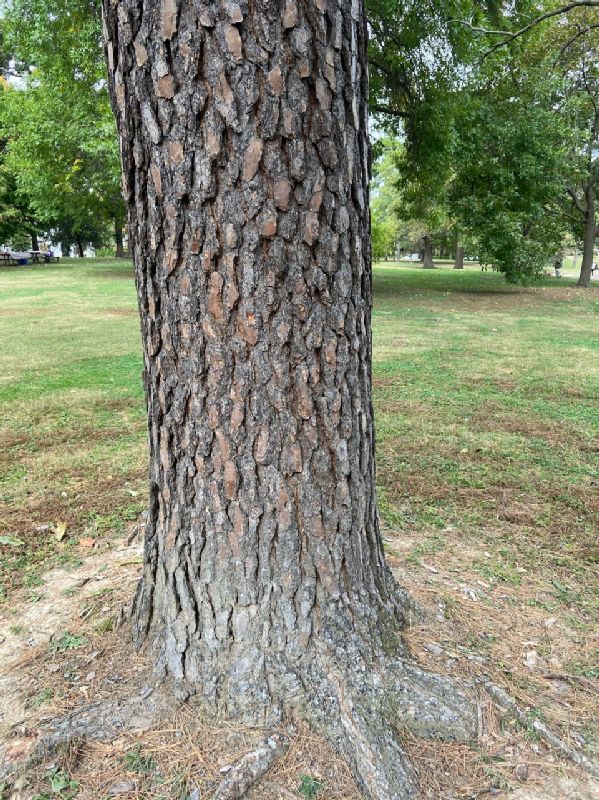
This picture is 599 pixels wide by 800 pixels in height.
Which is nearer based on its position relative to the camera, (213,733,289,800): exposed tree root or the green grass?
(213,733,289,800): exposed tree root

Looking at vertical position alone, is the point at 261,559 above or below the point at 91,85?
below

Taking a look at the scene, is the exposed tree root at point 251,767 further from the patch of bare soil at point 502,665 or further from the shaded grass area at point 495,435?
the shaded grass area at point 495,435

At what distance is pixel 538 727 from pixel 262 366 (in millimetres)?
1474

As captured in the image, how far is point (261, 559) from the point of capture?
6.23 feet

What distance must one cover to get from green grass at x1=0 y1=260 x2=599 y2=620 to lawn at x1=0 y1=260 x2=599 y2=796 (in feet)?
0.05

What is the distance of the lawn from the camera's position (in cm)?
231

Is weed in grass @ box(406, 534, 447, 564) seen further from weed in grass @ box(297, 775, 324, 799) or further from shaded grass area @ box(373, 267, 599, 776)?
weed in grass @ box(297, 775, 324, 799)

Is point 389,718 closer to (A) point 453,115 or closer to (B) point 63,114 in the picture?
(A) point 453,115

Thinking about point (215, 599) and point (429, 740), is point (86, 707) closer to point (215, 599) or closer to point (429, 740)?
point (215, 599)

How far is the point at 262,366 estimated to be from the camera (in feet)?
5.72

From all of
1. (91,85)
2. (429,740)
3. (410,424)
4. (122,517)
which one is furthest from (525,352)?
(91,85)

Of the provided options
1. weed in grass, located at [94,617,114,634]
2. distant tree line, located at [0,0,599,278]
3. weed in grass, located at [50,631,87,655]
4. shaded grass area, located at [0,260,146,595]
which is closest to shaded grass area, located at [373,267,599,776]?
weed in grass, located at [94,617,114,634]

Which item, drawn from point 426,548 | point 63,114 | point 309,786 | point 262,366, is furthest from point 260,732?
point 63,114

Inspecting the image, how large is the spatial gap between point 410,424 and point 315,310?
368 cm
